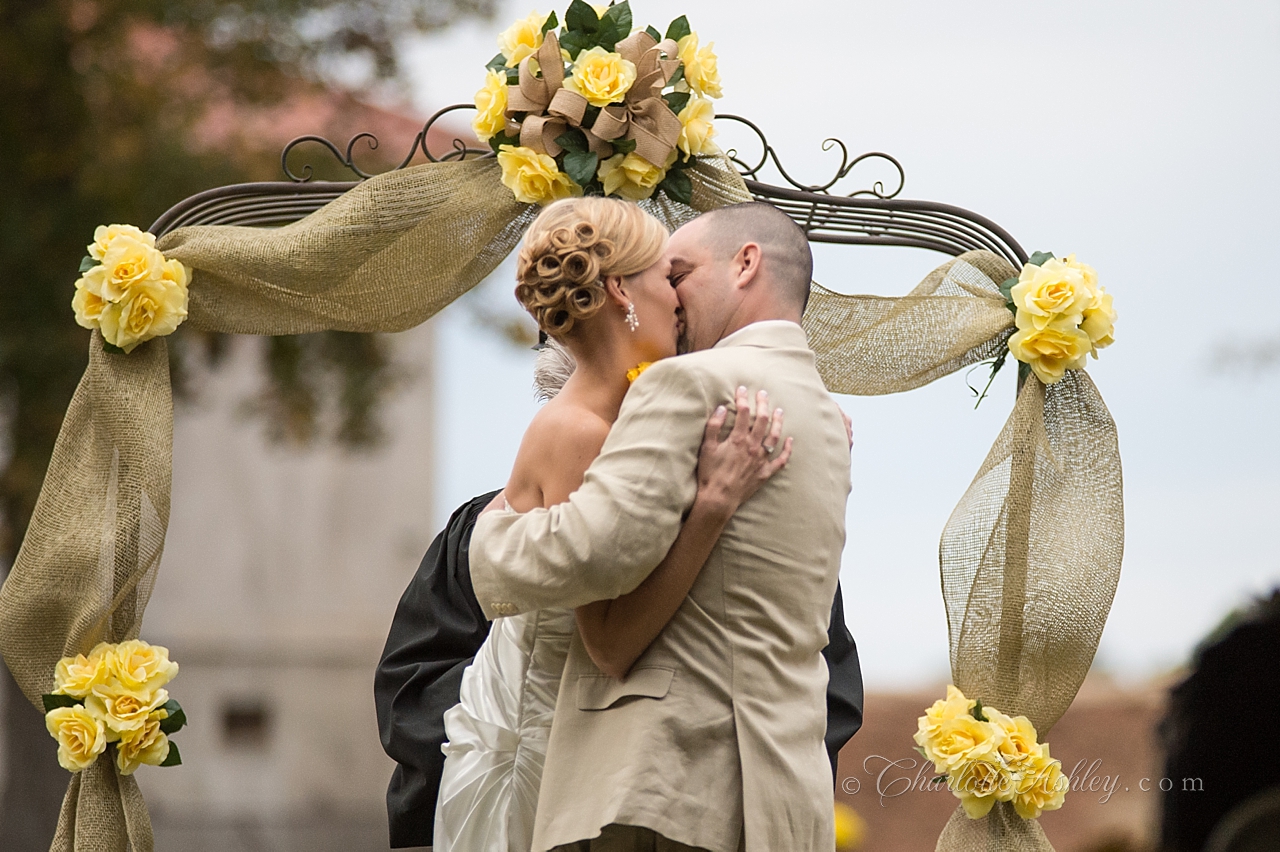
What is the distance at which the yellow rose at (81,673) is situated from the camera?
3541 millimetres

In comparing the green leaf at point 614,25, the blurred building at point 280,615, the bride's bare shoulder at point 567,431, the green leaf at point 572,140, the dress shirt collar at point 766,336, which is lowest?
the blurred building at point 280,615

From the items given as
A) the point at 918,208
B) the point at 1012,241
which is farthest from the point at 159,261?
the point at 1012,241

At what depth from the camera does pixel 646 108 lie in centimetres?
353

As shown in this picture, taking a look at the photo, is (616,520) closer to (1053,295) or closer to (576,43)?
(576,43)

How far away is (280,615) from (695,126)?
897 cm

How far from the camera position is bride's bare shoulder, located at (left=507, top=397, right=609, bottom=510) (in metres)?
2.59

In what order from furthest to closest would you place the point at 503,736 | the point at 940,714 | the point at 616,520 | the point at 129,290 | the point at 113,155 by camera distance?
the point at 113,155 → the point at 940,714 → the point at 129,290 → the point at 503,736 → the point at 616,520

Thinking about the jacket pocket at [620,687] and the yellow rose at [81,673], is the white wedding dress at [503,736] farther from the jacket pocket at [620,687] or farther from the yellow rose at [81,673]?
the yellow rose at [81,673]

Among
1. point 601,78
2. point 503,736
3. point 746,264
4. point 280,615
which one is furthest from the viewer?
point 280,615

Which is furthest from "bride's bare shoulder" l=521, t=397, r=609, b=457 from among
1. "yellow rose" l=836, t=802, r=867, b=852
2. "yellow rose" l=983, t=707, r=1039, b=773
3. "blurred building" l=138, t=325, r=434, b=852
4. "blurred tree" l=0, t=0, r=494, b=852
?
"blurred building" l=138, t=325, r=434, b=852

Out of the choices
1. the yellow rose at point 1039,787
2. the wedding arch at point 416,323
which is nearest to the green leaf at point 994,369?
the wedding arch at point 416,323

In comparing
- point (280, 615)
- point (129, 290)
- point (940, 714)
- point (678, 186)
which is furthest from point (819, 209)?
point (280, 615)

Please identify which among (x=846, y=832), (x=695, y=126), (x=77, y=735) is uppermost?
(x=695, y=126)

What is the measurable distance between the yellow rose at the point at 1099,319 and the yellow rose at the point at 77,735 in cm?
275
